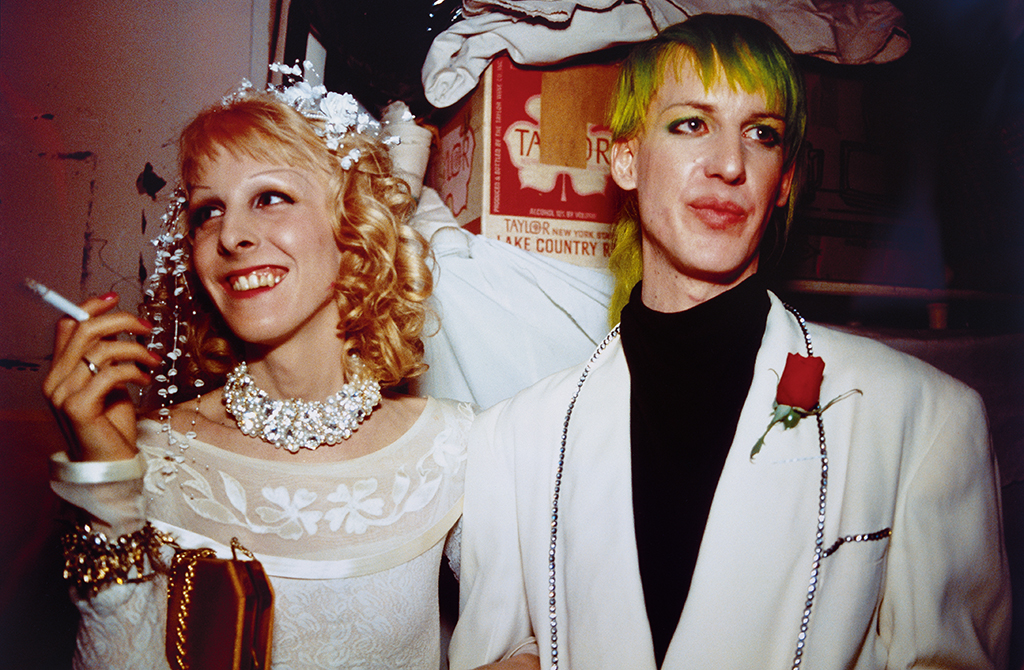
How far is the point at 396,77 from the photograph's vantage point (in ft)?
4.40

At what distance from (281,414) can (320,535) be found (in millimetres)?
233

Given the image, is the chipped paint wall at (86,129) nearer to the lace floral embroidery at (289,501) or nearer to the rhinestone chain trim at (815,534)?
the lace floral embroidery at (289,501)

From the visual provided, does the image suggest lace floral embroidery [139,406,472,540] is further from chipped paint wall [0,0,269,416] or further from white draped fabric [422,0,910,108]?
white draped fabric [422,0,910,108]

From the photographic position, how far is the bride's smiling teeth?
102 cm

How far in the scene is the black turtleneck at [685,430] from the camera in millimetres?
959

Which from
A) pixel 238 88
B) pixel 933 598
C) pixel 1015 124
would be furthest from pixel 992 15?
pixel 238 88

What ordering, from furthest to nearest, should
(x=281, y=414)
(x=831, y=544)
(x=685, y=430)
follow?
(x=281, y=414), (x=685, y=430), (x=831, y=544)

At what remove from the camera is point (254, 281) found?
3.35 feet

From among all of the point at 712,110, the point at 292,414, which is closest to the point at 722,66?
the point at 712,110

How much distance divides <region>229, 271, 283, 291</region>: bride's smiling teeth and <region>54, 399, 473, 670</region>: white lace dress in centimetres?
31

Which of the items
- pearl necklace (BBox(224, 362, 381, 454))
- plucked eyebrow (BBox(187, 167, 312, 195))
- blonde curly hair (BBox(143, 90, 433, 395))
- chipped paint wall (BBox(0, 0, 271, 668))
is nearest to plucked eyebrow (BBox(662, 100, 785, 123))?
blonde curly hair (BBox(143, 90, 433, 395))

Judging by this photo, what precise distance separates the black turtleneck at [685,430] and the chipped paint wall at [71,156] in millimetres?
1037

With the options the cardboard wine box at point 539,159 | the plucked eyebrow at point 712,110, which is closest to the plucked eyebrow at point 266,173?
the cardboard wine box at point 539,159

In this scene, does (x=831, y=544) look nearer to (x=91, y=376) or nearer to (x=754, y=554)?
(x=754, y=554)
